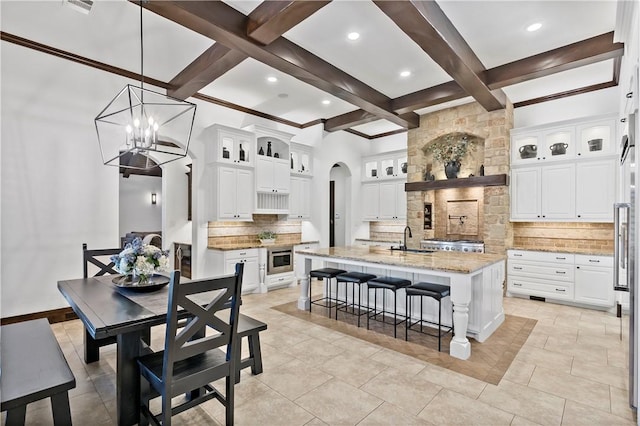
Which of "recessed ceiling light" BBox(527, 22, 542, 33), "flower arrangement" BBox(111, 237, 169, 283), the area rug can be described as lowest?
the area rug

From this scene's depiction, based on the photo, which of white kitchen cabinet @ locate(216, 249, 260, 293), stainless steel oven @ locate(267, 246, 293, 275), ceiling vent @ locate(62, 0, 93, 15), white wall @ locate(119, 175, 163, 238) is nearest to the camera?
ceiling vent @ locate(62, 0, 93, 15)

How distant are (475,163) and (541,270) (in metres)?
2.24

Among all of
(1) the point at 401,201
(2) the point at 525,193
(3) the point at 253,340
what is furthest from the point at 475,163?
(3) the point at 253,340

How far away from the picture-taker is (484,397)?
2412 mm

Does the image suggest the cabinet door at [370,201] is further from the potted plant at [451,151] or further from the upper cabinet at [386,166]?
the potted plant at [451,151]

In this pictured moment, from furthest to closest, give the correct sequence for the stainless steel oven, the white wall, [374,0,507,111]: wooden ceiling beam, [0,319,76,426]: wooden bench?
the white wall → the stainless steel oven → [374,0,507,111]: wooden ceiling beam → [0,319,76,426]: wooden bench

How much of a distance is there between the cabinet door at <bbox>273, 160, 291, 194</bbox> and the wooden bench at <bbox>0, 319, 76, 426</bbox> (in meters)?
4.30

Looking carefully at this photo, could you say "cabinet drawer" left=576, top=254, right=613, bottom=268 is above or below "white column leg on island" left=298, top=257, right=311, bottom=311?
above

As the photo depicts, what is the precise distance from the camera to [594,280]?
464 cm

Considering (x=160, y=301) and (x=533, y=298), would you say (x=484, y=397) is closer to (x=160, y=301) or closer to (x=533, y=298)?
(x=160, y=301)

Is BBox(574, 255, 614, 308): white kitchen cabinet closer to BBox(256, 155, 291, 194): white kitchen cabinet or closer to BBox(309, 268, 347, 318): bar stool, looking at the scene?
BBox(309, 268, 347, 318): bar stool

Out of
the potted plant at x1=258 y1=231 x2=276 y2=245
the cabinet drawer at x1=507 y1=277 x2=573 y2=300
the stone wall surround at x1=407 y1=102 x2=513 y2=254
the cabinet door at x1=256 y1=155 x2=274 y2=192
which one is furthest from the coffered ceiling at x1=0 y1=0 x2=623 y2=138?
the cabinet drawer at x1=507 y1=277 x2=573 y2=300

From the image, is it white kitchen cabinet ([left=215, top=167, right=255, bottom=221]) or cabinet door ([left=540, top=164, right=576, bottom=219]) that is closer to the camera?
cabinet door ([left=540, top=164, right=576, bottom=219])

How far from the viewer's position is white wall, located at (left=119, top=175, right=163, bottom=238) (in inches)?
380
